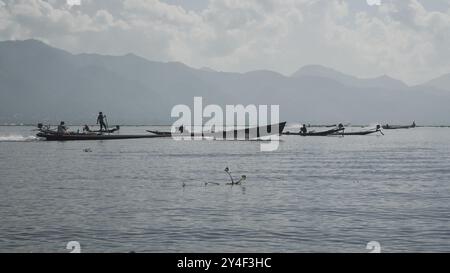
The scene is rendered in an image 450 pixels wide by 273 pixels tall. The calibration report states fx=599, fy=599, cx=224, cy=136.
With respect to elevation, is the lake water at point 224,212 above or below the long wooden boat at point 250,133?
below

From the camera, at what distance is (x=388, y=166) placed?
68.4 meters

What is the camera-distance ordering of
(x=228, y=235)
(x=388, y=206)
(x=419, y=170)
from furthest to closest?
(x=419, y=170) < (x=388, y=206) < (x=228, y=235)

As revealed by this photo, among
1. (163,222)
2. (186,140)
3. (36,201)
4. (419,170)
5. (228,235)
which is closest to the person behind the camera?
(228,235)

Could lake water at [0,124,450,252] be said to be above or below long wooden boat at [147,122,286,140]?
below

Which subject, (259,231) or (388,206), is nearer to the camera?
(259,231)

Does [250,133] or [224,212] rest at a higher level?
[250,133]

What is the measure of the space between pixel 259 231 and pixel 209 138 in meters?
144

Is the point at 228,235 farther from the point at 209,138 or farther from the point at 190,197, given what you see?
the point at 209,138

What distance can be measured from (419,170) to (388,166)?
6.66 m

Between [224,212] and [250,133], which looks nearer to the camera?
[224,212]

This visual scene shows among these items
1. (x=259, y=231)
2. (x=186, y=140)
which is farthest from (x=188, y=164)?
(x=186, y=140)

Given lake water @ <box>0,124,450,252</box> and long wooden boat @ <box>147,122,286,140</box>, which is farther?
long wooden boat @ <box>147,122,286,140</box>

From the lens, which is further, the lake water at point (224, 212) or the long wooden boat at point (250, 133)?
the long wooden boat at point (250, 133)
